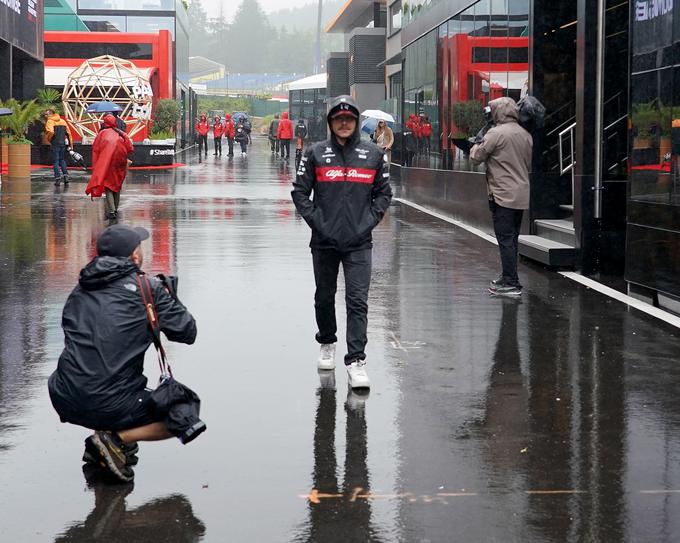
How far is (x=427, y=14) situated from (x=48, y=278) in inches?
564

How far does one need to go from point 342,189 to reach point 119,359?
2354mm

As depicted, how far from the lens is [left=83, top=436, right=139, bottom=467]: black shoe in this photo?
17.4 ft

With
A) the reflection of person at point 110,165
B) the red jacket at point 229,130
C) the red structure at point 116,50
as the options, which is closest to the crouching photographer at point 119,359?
the reflection of person at point 110,165

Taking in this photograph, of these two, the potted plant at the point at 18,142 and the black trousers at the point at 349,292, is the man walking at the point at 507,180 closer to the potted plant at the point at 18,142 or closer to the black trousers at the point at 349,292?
the black trousers at the point at 349,292

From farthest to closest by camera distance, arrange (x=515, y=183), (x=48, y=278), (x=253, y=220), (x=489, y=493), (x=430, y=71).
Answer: (x=430, y=71) → (x=253, y=220) → (x=48, y=278) → (x=515, y=183) → (x=489, y=493)

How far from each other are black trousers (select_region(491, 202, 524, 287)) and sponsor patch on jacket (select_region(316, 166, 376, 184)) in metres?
4.05

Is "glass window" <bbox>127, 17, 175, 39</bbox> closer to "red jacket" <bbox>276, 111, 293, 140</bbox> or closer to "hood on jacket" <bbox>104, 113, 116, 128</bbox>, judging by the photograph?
"red jacket" <bbox>276, 111, 293, 140</bbox>

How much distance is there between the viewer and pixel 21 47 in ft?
114

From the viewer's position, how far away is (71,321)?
208 inches

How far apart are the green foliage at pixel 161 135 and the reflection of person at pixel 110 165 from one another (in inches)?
810

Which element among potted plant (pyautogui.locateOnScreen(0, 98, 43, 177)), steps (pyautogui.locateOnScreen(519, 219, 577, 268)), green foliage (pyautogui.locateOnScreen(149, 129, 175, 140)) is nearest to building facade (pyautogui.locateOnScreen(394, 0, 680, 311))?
steps (pyautogui.locateOnScreen(519, 219, 577, 268))

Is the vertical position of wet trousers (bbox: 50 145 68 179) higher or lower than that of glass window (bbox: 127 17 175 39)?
lower

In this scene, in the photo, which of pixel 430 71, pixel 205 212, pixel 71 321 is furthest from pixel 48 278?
pixel 430 71

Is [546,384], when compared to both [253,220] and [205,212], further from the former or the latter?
[205,212]
